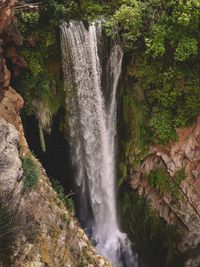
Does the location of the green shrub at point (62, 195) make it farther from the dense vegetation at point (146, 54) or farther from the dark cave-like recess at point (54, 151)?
the dense vegetation at point (146, 54)

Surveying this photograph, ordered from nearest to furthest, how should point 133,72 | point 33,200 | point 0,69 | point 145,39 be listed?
1. point 33,200
2. point 0,69
3. point 145,39
4. point 133,72

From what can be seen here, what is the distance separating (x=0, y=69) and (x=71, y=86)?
9.19 feet

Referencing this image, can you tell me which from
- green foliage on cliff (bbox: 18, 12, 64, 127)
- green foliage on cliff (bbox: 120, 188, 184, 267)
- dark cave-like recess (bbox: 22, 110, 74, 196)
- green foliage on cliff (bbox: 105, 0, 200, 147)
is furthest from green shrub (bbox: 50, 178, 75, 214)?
green foliage on cliff (bbox: 105, 0, 200, 147)

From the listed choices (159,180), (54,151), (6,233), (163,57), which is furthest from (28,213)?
(163,57)

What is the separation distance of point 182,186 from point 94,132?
3.10 m

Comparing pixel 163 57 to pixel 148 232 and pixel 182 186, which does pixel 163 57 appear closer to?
pixel 182 186

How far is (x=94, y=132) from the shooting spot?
13039 millimetres

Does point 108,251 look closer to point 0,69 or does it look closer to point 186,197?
point 186,197

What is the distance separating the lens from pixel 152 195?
534 inches

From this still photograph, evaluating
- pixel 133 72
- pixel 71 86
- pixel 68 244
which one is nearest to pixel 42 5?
pixel 71 86

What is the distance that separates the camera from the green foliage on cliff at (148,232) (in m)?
13.7

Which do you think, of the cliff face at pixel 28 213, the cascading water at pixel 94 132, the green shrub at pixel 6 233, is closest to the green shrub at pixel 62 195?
the cascading water at pixel 94 132

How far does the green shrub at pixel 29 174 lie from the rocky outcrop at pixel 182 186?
4.83 metres

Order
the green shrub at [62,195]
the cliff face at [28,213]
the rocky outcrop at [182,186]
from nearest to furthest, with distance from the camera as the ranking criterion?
the cliff face at [28,213]
the green shrub at [62,195]
the rocky outcrop at [182,186]
